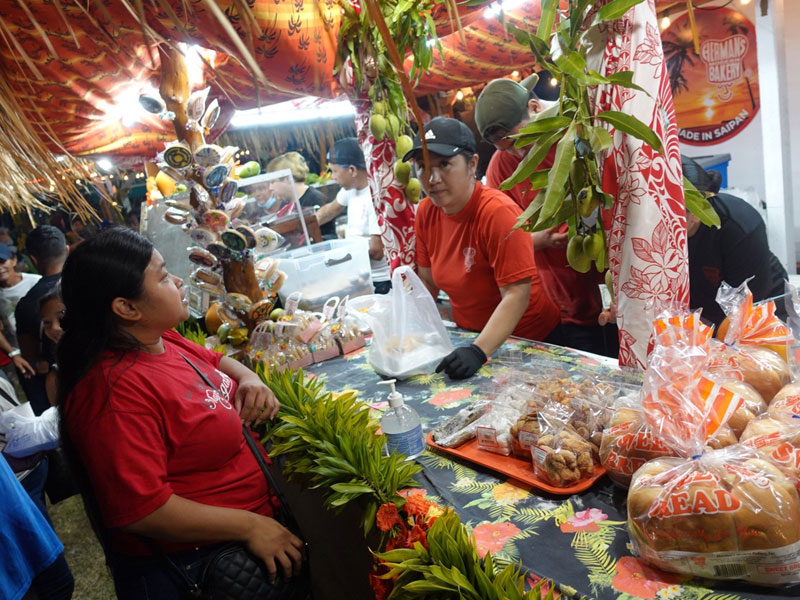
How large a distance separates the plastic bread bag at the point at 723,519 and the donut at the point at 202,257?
2113mm

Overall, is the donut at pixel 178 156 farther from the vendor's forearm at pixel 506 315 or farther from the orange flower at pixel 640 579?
the orange flower at pixel 640 579

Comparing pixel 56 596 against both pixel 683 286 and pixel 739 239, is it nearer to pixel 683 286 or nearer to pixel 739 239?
pixel 683 286

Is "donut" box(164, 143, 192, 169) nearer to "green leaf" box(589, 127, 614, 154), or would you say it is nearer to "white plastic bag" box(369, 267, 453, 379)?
"white plastic bag" box(369, 267, 453, 379)

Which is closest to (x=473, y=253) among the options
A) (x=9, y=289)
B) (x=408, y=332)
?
(x=408, y=332)

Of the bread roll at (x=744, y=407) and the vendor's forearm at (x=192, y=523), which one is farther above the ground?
the bread roll at (x=744, y=407)

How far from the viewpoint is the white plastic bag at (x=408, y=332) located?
205 cm

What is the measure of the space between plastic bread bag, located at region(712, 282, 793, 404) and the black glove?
791mm

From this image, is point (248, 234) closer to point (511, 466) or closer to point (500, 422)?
point (500, 422)

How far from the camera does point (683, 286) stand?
4.46 ft

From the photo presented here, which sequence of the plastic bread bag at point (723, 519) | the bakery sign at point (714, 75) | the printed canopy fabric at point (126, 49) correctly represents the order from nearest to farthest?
the plastic bread bag at point (723, 519), the printed canopy fabric at point (126, 49), the bakery sign at point (714, 75)

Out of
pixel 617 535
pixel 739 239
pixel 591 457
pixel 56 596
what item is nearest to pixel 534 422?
pixel 591 457

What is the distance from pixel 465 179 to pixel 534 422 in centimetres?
118

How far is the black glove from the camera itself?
6.28 ft

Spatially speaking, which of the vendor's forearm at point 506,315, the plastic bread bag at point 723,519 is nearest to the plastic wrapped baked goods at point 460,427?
the vendor's forearm at point 506,315
